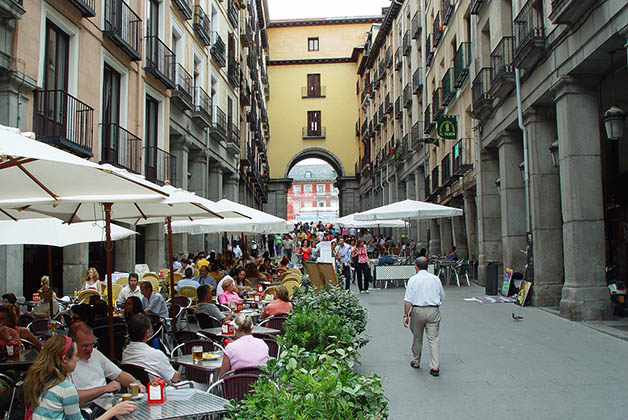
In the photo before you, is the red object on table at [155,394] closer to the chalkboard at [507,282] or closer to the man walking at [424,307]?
the man walking at [424,307]

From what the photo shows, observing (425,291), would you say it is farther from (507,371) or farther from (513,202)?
(513,202)

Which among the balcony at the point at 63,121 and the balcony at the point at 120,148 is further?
the balcony at the point at 120,148

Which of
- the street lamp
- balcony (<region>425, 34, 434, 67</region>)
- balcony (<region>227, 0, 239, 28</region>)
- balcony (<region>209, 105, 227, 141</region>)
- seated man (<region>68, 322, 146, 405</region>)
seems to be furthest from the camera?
balcony (<region>227, 0, 239, 28</region>)

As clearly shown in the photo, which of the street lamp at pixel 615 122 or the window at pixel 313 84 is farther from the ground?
the window at pixel 313 84

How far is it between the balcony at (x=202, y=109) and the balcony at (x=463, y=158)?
10255 mm

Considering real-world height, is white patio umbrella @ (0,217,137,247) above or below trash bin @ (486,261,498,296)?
above

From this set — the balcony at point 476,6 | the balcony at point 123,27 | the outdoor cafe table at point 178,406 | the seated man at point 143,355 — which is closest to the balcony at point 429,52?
the balcony at point 476,6

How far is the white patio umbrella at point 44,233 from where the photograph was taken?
29.7 ft

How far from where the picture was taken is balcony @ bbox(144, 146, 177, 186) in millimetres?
18578

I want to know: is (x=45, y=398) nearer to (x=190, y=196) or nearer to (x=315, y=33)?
(x=190, y=196)

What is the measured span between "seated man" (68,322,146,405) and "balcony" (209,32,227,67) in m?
23.1

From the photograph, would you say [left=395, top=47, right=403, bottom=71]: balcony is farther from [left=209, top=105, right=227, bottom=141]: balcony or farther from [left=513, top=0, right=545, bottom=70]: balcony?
[left=513, top=0, right=545, bottom=70]: balcony

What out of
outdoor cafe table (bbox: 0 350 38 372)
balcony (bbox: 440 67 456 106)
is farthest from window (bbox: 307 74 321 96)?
outdoor cafe table (bbox: 0 350 38 372)

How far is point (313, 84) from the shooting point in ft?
183
